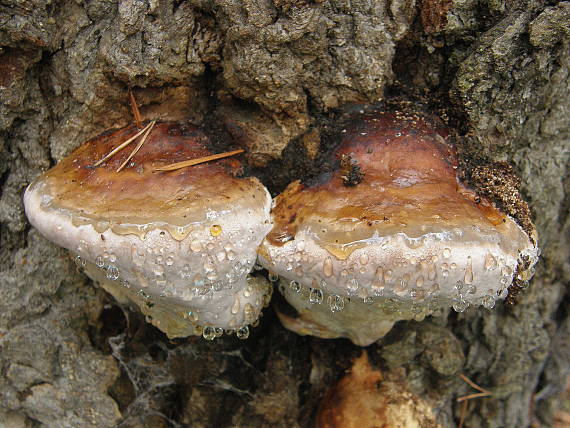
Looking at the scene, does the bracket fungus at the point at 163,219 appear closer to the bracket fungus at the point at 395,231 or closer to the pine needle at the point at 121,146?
the pine needle at the point at 121,146

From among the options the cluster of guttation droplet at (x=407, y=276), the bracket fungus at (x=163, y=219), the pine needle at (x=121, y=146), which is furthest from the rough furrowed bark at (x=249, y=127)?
the cluster of guttation droplet at (x=407, y=276)

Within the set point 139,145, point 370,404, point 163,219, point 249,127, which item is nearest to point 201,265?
point 163,219

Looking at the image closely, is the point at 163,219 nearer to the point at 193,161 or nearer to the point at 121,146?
the point at 193,161

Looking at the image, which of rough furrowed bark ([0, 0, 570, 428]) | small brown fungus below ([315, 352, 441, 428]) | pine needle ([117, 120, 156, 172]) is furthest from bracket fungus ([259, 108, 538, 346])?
small brown fungus below ([315, 352, 441, 428])

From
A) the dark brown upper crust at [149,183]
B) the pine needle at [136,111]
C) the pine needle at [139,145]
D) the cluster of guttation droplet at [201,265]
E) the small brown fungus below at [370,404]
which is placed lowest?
the small brown fungus below at [370,404]

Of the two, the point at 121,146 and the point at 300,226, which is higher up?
the point at 121,146

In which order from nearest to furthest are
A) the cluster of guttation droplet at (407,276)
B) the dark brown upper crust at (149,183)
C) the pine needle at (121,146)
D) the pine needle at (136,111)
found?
the cluster of guttation droplet at (407,276), the dark brown upper crust at (149,183), the pine needle at (121,146), the pine needle at (136,111)
